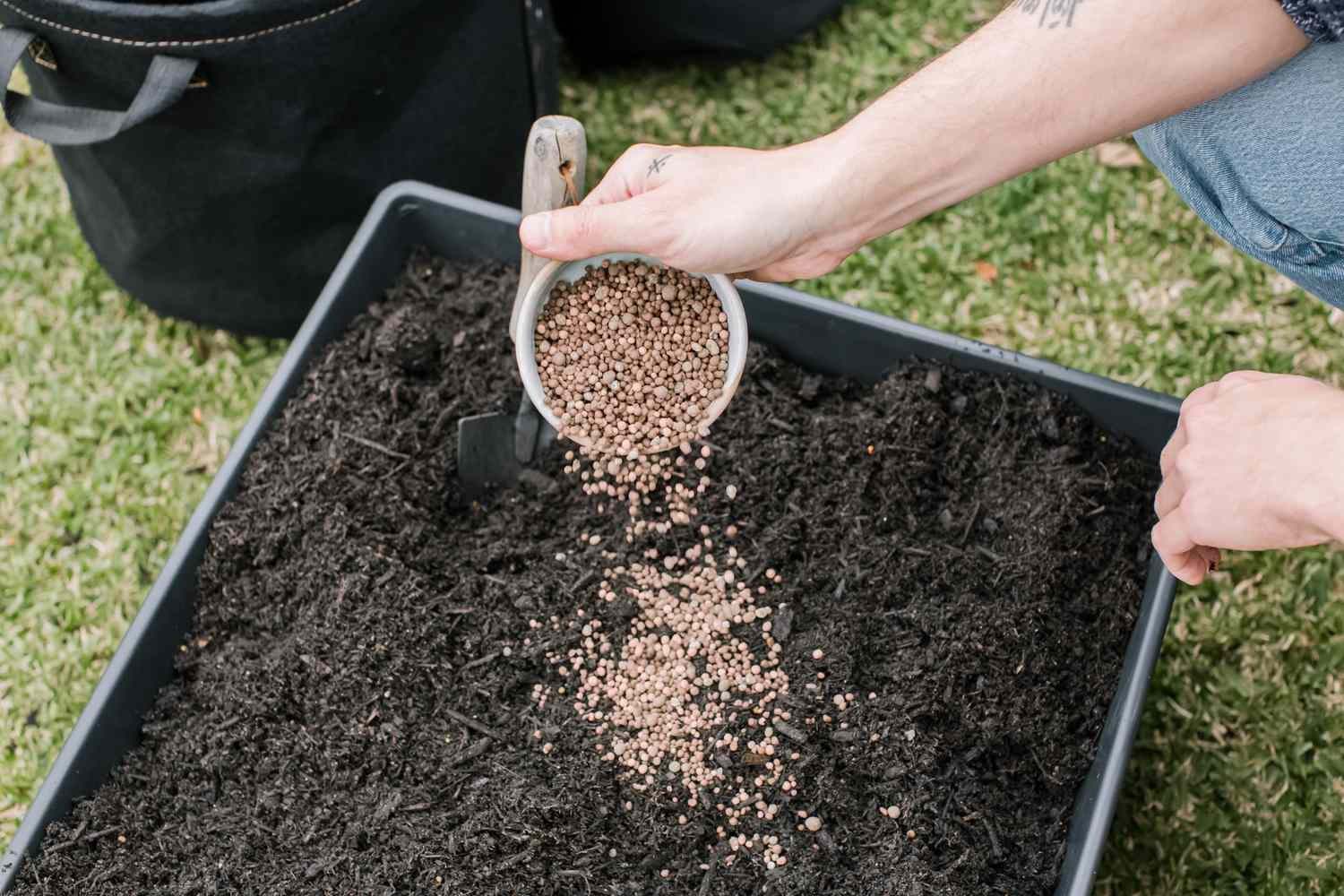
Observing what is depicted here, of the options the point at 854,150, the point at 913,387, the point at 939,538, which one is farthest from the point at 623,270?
the point at 939,538

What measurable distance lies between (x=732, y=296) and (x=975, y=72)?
0.40 metres

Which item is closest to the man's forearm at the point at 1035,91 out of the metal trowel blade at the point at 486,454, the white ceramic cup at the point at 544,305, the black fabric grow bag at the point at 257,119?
the white ceramic cup at the point at 544,305

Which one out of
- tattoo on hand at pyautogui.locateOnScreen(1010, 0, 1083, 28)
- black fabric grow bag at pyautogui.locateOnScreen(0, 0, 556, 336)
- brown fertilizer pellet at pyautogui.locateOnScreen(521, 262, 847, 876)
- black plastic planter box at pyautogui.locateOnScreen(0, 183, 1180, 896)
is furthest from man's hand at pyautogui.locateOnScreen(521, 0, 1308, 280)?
black fabric grow bag at pyautogui.locateOnScreen(0, 0, 556, 336)

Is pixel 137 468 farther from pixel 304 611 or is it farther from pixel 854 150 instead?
pixel 854 150

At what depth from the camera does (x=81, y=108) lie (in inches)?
73.5

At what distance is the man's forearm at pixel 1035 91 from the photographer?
136 cm

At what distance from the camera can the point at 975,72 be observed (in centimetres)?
146

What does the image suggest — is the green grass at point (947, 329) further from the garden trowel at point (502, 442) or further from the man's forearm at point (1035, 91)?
the man's forearm at point (1035, 91)

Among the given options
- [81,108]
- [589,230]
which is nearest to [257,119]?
[81,108]

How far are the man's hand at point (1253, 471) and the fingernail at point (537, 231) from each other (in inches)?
31.1

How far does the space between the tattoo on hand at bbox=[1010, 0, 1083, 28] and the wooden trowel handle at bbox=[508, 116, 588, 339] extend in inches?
Answer: 20.9

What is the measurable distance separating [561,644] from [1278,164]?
3.60 ft

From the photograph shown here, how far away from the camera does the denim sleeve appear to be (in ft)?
4.18

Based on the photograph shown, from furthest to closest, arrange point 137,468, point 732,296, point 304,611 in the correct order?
point 137,468 → point 304,611 → point 732,296
